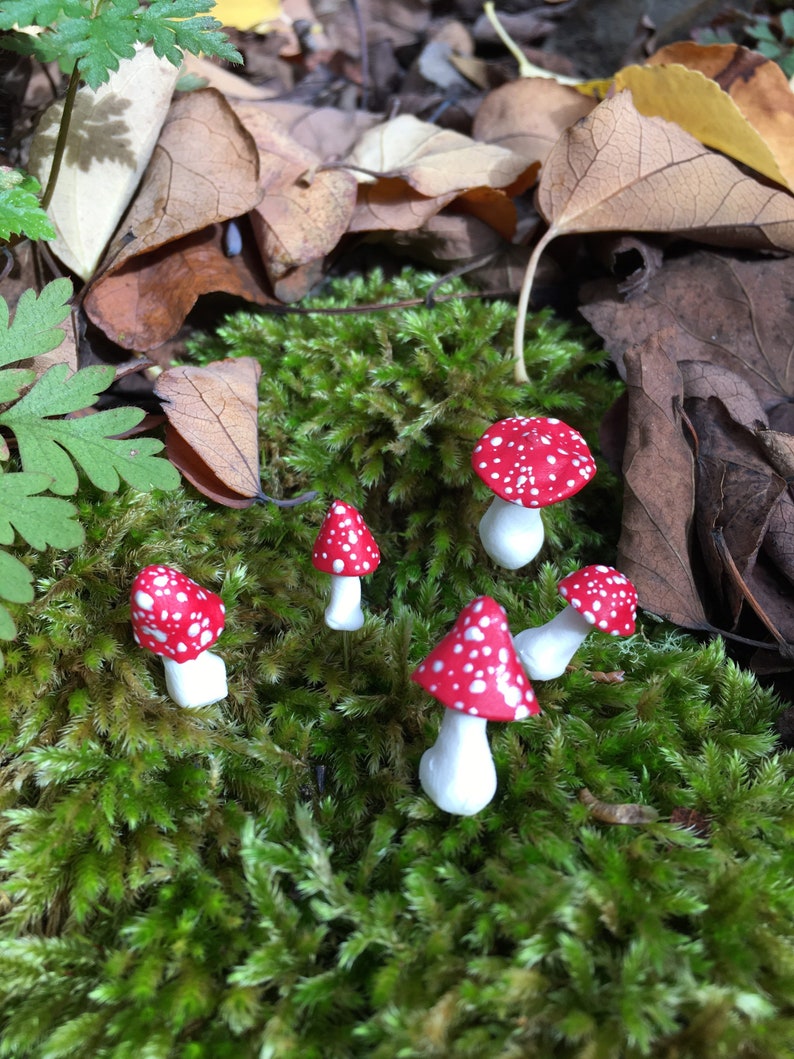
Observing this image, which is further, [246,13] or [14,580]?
[246,13]

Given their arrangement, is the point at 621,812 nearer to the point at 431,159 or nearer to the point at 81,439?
the point at 81,439

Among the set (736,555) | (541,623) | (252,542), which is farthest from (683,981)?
(252,542)

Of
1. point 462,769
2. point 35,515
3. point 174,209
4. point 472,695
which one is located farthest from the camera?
point 174,209

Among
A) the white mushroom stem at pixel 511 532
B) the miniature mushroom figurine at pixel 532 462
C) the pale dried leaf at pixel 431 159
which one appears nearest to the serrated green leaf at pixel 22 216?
the pale dried leaf at pixel 431 159

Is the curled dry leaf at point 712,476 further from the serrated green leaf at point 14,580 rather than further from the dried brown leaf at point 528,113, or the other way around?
the serrated green leaf at point 14,580

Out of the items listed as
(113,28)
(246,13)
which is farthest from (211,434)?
(246,13)

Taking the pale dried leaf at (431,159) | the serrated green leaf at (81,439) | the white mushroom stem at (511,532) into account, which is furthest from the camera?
the pale dried leaf at (431,159)
